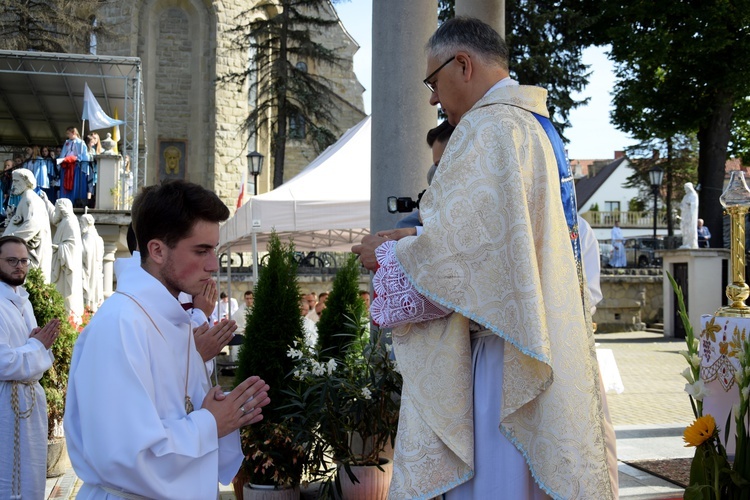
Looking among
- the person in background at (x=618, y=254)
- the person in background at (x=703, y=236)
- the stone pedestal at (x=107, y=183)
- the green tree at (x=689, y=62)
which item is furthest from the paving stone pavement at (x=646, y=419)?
the person in background at (x=618, y=254)

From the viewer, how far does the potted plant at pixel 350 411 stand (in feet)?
15.8

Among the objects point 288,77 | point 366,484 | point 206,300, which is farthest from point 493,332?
point 288,77

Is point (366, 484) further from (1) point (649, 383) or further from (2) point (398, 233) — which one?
(1) point (649, 383)

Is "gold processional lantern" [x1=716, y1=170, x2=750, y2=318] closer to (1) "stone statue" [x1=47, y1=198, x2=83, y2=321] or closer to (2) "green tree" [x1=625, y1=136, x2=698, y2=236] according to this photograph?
(1) "stone statue" [x1=47, y1=198, x2=83, y2=321]

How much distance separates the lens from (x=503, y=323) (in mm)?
2348

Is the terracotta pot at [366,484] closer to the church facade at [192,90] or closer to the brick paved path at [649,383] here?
the brick paved path at [649,383]

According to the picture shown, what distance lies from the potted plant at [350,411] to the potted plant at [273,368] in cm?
13

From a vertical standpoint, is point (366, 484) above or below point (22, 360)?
below

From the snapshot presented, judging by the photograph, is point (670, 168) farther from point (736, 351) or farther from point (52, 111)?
point (736, 351)

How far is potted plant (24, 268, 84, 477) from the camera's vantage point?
23.5ft

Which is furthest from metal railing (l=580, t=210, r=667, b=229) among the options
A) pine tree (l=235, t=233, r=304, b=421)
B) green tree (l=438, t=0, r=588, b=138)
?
pine tree (l=235, t=233, r=304, b=421)

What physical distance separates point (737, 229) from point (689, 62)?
73.5 ft

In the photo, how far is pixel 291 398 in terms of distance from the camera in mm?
5207

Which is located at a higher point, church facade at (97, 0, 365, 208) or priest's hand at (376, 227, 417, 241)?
church facade at (97, 0, 365, 208)
